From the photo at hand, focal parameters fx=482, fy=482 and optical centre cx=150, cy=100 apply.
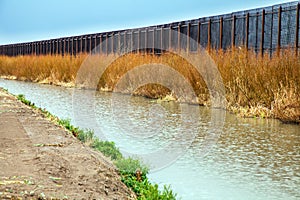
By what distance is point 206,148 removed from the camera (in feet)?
23.3

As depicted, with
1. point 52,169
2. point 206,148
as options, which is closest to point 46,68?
point 206,148

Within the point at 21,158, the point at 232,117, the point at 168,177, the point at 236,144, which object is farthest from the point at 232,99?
the point at 21,158

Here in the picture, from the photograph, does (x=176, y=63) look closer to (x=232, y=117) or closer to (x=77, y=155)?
(x=232, y=117)

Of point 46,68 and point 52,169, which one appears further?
point 46,68

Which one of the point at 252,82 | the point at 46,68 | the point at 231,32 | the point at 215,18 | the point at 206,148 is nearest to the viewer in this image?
the point at 206,148

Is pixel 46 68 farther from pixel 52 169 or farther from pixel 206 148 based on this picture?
pixel 52 169

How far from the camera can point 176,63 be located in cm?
Answer: 1566

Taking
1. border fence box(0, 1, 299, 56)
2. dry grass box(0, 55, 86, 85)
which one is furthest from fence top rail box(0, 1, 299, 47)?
dry grass box(0, 55, 86, 85)

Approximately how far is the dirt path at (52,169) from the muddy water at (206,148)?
764mm

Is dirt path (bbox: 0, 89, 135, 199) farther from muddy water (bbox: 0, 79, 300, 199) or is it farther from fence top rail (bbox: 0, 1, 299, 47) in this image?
fence top rail (bbox: 0, 1, 299, 47)

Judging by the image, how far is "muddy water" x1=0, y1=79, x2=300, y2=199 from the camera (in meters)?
5.05

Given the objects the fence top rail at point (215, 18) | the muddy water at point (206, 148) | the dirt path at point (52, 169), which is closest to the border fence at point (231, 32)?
the fence top rail at point (215, 18)

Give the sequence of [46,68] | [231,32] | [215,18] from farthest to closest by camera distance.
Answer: [46,68]
[215,18]
[231,32]

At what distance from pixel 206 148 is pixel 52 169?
10.2 ft
